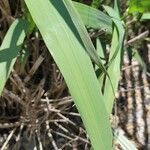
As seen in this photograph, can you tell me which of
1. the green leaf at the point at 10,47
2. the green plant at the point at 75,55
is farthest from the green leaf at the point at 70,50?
the green leaf at the point at 10,47

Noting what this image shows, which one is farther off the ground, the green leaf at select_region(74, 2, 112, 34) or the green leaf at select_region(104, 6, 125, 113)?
the green leaf at select_region(74, 2, 112, 34)

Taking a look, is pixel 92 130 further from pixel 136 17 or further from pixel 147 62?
pixel 147 62

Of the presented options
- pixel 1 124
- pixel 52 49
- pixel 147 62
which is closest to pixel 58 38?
pixel 52 49

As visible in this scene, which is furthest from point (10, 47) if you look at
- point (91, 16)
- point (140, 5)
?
point (140, 5)

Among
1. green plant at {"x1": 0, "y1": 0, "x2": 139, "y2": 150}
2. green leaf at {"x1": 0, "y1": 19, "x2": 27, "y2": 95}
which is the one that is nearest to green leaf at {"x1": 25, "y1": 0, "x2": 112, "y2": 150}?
green plant at {"x1": 0, "y1": 0, "x2": 139, "y2": 150}

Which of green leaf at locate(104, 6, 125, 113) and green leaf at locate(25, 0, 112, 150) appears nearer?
green leaf at locate(25, 0, 112, 150)

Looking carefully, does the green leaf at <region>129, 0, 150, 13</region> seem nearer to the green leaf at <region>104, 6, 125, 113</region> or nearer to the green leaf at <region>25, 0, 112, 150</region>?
the green leaf at <region>104, 6, 125, 113</region>

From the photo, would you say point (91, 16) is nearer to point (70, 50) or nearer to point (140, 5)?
point (140, 5)
